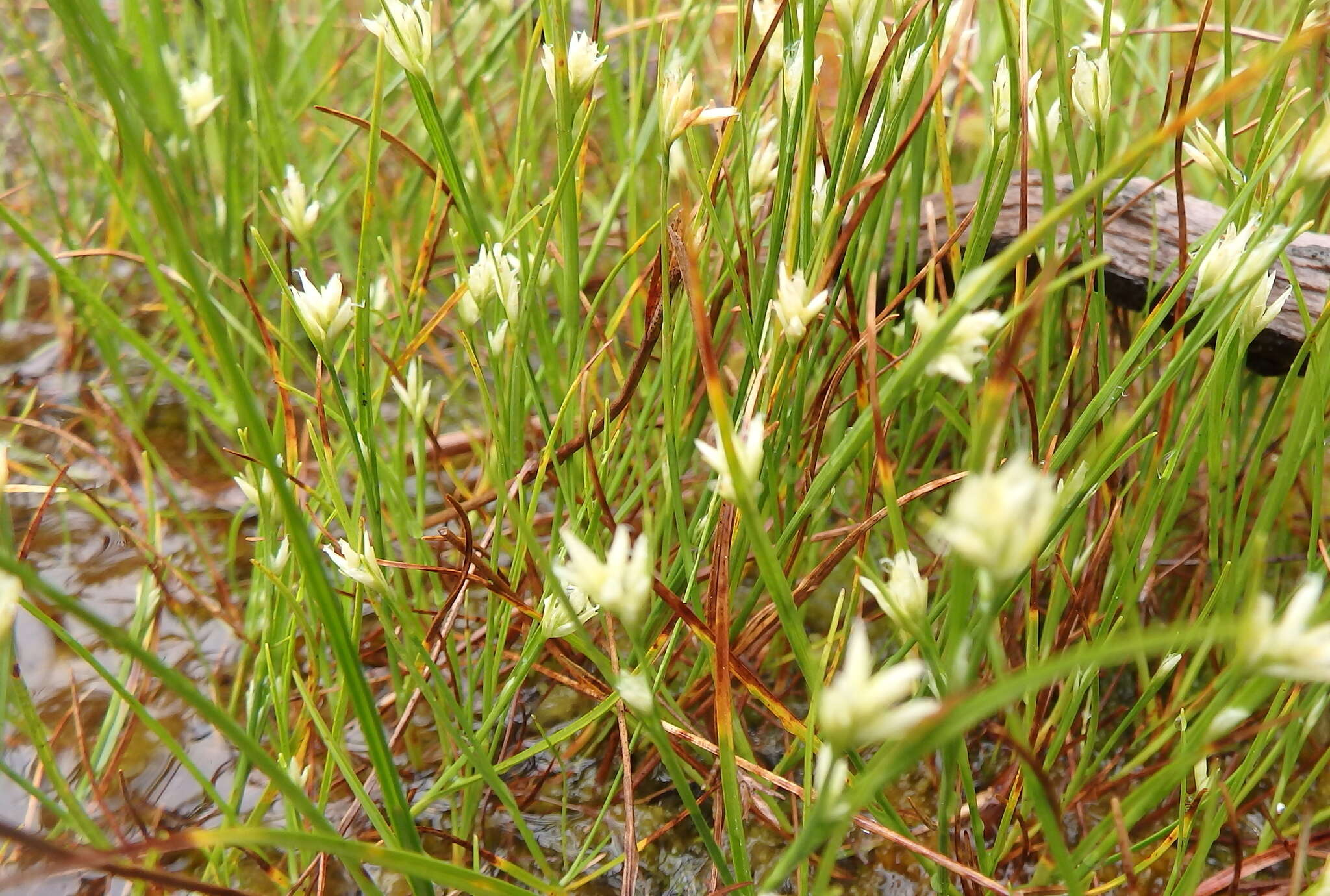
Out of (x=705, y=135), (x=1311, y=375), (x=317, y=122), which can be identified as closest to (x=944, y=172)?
(x=1311, y=375)

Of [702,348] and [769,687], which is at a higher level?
[702,348]

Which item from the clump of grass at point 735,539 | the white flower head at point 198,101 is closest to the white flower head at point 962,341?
the clump of grass at point 735,539

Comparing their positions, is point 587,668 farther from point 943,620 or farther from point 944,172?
point 944,172

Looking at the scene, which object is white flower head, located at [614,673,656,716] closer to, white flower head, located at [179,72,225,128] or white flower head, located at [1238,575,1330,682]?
white flower head, located at [1238,575,1330,682]

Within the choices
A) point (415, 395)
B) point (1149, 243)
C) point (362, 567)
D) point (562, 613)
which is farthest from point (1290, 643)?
point (1149, 243)

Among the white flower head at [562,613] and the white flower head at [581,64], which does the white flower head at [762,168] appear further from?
the white flower head at [562,613]

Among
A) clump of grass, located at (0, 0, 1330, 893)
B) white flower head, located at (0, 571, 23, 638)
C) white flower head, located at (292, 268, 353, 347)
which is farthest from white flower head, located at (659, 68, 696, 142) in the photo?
white flower head, located at (0, 571, 23, 638)

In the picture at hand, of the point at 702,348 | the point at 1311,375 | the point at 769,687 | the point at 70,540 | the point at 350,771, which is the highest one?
the point at 702,348

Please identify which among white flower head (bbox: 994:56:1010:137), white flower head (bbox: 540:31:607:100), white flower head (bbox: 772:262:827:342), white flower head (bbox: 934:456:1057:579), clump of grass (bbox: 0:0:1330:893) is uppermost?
white flower head (bbox: 540:31:607:100)
